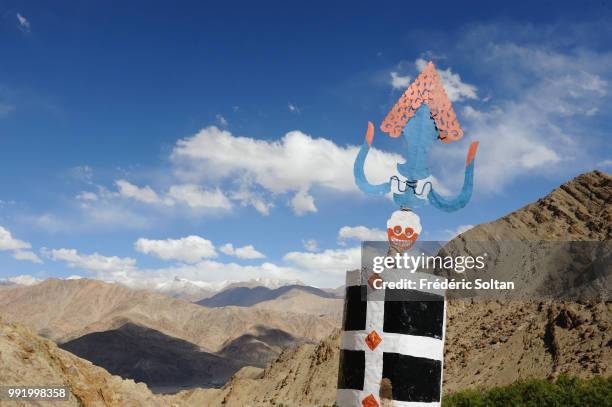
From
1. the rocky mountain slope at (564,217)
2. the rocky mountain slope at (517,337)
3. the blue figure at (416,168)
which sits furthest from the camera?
the rocky mountain slope at (564,217)

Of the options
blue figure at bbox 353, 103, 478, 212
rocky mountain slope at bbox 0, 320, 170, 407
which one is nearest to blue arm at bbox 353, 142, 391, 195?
blue figure at bbox 353, 103, 478, 212

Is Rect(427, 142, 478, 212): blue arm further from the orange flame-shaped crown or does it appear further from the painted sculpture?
the painted sculpture

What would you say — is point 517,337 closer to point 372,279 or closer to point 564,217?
point 564,217

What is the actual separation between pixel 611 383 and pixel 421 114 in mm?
11078

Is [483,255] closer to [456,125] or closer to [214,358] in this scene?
[456,125]

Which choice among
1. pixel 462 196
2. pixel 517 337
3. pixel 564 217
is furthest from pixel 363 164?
pixel 564 217

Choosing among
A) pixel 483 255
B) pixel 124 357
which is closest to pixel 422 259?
pixel 483 255

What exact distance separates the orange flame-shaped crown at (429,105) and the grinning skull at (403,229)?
2.00m

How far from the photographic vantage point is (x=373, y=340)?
796cm

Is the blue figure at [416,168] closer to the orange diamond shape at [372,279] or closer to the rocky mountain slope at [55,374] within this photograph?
the orange diamond shape at [372,279]

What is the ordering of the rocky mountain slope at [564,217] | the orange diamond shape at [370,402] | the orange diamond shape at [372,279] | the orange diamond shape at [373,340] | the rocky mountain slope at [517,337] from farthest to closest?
the rocky mountain slope at [564,217] → the rocky mountain slope at [517,337] → the orange diamond shape at [372,279] → the orange diamond shape at [373,340] → the orange diamond shape at [370,402]

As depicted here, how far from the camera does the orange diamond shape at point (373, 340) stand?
794 cm

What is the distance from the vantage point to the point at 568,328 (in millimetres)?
49156

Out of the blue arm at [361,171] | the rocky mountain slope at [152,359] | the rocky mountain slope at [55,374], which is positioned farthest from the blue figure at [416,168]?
the rocky mountain slope at [152,359]
